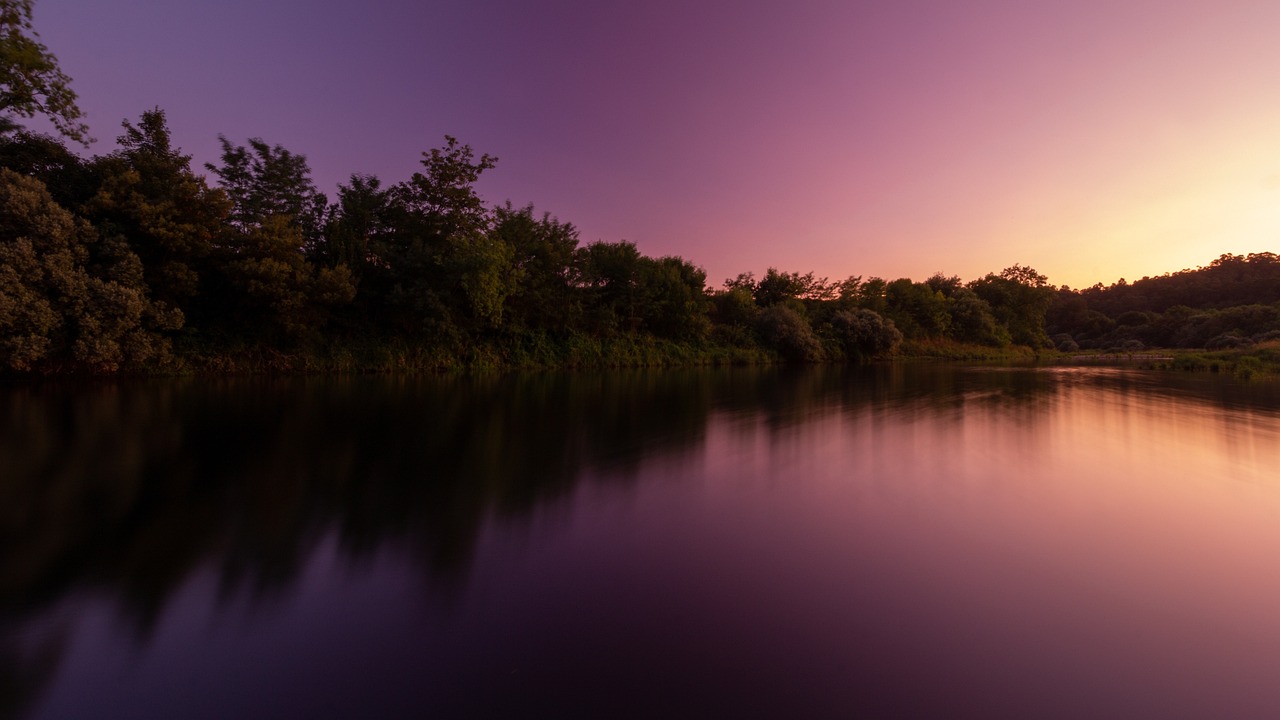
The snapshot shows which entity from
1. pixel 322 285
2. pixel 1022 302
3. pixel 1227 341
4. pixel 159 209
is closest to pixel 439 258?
pixel 322 285

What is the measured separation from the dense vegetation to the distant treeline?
0.19ft

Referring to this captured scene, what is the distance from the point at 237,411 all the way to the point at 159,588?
7773mm

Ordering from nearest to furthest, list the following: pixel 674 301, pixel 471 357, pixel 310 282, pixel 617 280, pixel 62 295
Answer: pixel 62 295 < pixel 310 282 < pixel 471 357 < pixel 617 280 < pixel 674 301

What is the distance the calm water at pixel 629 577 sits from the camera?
2062mm

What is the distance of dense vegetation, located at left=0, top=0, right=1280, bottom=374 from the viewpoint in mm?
12688

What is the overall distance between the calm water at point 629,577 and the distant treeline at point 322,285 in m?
8.66

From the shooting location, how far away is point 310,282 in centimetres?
1806

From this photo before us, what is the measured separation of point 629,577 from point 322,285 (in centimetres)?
1933

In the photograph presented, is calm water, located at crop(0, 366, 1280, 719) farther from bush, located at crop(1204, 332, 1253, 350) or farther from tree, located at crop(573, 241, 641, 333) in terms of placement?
bush, located at crop(1204, 332, 1253, 350)

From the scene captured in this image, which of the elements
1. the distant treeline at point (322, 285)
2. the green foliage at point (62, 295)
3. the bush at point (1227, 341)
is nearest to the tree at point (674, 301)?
the distant treeline at point (322, 285)

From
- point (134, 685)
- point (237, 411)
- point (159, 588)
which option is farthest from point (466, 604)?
point (237, 411)

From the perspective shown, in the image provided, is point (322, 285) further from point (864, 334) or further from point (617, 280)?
point (864, 334)

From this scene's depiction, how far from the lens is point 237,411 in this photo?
916cm

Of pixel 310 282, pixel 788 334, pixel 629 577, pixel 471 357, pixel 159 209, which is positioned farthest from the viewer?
pixel 788 334
